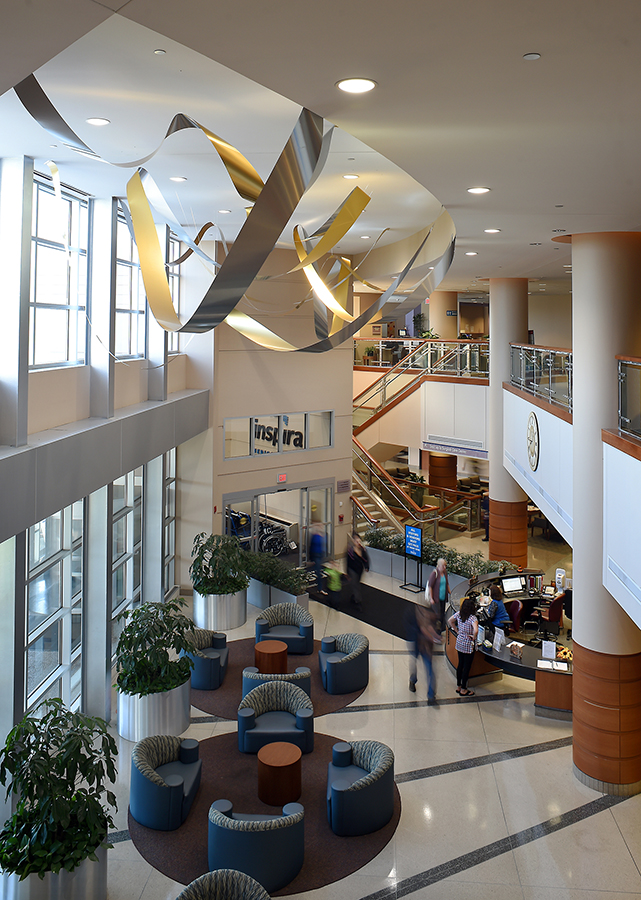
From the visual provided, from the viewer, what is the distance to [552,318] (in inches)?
1214

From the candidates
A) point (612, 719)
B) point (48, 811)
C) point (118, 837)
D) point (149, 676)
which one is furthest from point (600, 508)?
point (48, 811)

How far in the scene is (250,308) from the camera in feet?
52.1

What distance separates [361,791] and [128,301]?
27.4 ft

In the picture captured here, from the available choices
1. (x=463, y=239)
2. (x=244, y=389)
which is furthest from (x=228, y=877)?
(x=244, y=389)

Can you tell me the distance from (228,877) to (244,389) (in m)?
11.5

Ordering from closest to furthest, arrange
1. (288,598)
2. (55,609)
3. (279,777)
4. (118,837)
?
1. (118,837)
2. (279,777)
3. (55,609)
4. (288,598)

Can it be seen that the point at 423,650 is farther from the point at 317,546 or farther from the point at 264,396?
the point at 264,396

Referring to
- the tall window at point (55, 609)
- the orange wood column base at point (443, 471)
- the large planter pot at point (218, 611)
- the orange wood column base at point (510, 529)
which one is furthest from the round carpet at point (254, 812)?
the orange wood column base at point (443, 471)

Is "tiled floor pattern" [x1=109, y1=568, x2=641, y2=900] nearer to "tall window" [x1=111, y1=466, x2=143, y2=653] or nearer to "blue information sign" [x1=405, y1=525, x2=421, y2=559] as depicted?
"tall window" [x1=111, y1=466, x2=143, y2=653]

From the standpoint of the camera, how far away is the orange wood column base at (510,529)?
16.1 metres

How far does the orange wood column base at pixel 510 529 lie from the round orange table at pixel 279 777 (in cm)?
957

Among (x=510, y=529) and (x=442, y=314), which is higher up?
(x=442, y=314)

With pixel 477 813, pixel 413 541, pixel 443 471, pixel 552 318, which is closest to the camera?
pixel 477 813

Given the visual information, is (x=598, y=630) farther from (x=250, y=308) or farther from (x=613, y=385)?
(x=250, y=308)
